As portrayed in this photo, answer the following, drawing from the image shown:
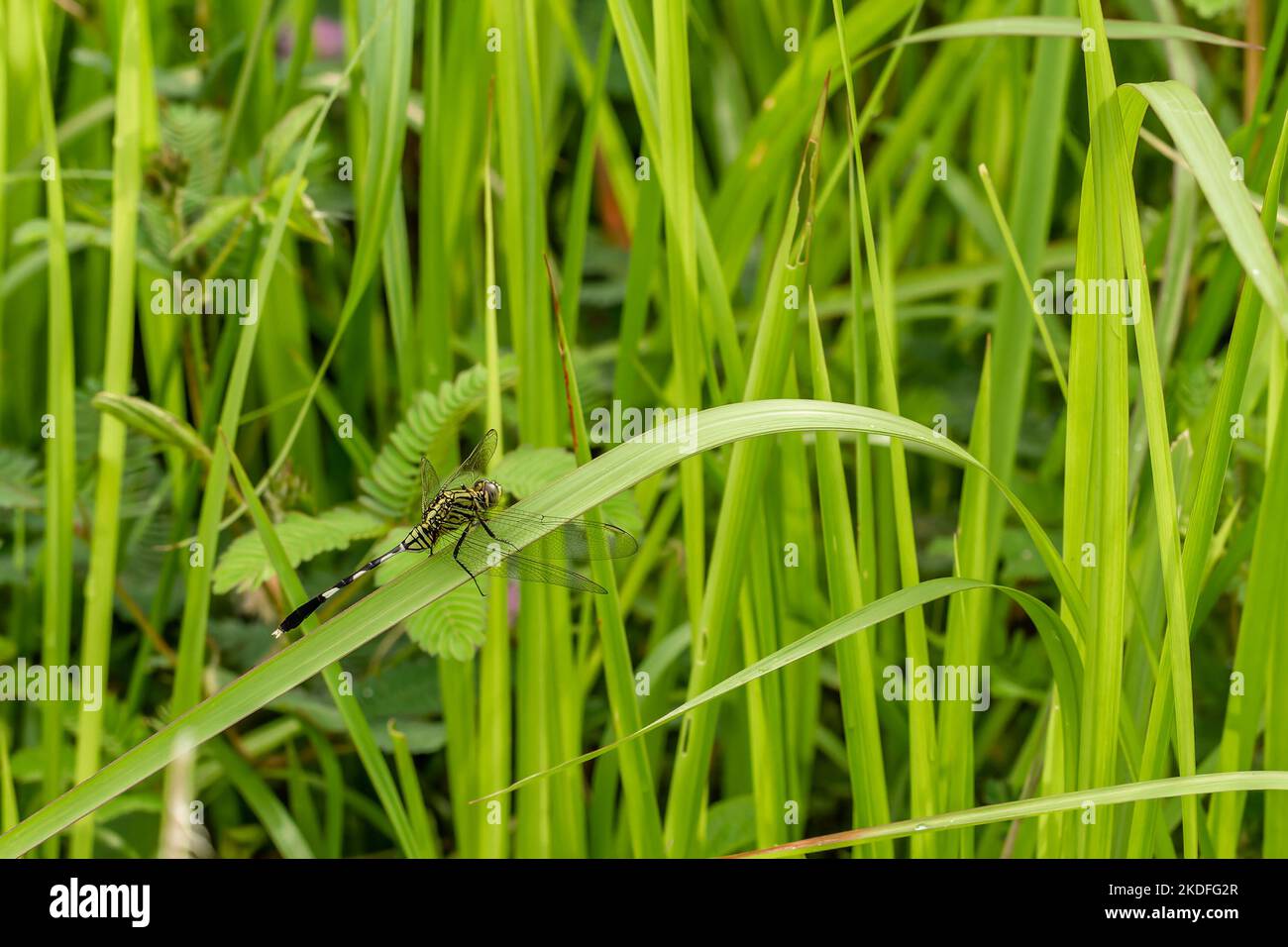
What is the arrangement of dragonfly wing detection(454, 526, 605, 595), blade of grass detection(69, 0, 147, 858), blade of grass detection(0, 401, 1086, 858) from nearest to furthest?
blade of grass detection(0, 401, 1086, 858)
dragonfly wing detection(454, 526, 605, 595)
blade of grass detection(69, 0, 147, 858)

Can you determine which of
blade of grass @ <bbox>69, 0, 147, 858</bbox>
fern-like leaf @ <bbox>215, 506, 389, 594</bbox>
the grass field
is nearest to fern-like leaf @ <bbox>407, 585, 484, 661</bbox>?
the grass field

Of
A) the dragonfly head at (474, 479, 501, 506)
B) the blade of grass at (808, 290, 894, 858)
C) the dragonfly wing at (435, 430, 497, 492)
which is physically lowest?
the blade of grass at (808, 290, 894, 858)

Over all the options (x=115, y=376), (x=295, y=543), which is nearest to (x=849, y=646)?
(x=295, y=543)

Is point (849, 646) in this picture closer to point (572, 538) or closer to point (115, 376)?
point (572, 538)

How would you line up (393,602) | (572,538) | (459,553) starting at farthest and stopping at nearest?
1. (572,538)
2. (459,553)
3. (393,602)

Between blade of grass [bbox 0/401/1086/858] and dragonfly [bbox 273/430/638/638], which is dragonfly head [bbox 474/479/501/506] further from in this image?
blade of grass [bbox 0/401/1086/858]
